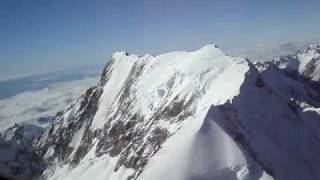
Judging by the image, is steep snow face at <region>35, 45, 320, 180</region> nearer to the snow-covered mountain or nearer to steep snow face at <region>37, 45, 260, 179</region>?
the snow-covered mountain

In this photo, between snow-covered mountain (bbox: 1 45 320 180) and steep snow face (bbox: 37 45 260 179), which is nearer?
snow-covered mountain (bbox: 1 45 320 180)

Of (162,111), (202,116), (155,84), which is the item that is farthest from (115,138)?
(202,116)

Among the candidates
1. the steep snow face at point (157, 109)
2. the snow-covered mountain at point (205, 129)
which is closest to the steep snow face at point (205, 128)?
the snow-covered mountain at point (205, 129)

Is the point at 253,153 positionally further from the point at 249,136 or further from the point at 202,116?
the point at 202,116

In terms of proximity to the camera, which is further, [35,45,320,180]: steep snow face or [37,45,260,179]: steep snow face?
[37,45,260,179]: steep snow face

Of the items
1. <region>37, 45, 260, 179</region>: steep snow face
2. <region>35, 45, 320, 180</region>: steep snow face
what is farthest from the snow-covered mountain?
<region>37, 45, 260, 179</region>: steep snow face

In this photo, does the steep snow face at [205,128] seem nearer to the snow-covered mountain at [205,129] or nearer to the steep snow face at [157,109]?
the snow-covered mountain at [205,129]
